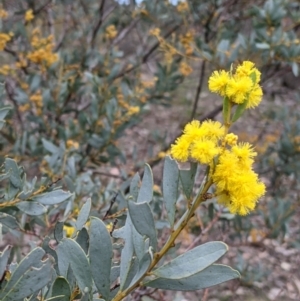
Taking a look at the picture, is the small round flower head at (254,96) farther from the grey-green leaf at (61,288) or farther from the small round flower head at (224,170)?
the grey-green leaf at (61,288)

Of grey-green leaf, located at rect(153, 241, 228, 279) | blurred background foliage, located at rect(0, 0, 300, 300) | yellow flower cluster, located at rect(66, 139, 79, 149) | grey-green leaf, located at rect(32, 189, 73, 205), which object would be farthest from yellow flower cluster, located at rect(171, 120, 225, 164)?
yellow flower cluster, located at rect(66, 139, 79, 149)

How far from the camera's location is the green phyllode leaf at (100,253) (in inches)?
23.4

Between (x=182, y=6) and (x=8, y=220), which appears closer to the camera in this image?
(x=8, y=220)

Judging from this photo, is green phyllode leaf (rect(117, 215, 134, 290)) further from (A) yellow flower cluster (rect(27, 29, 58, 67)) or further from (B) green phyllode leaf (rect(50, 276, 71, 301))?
(A) yellow flower cluster (rect(27, 29, 58, 67))

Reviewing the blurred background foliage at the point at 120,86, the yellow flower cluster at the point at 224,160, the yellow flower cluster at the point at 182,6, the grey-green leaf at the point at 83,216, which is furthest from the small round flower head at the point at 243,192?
the yellow flower cluster at the point at 182,6

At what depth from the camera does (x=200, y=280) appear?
60 cm

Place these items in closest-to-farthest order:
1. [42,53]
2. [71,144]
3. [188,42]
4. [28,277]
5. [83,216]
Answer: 1. [28,277]
2. [83,216]
3. [71,144]
4. [42,53]
5. [188,42]

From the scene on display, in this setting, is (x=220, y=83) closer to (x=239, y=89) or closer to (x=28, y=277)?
(x=239, y=89)

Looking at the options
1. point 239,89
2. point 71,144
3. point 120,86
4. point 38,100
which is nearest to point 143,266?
point 239,89

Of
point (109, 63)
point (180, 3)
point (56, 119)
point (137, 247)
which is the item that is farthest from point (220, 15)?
point (137, 247)

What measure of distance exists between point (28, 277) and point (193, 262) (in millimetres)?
189

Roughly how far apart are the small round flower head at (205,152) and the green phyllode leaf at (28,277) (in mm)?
211

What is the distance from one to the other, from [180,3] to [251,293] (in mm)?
1646

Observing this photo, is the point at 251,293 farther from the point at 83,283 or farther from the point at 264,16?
the point at 83,283
